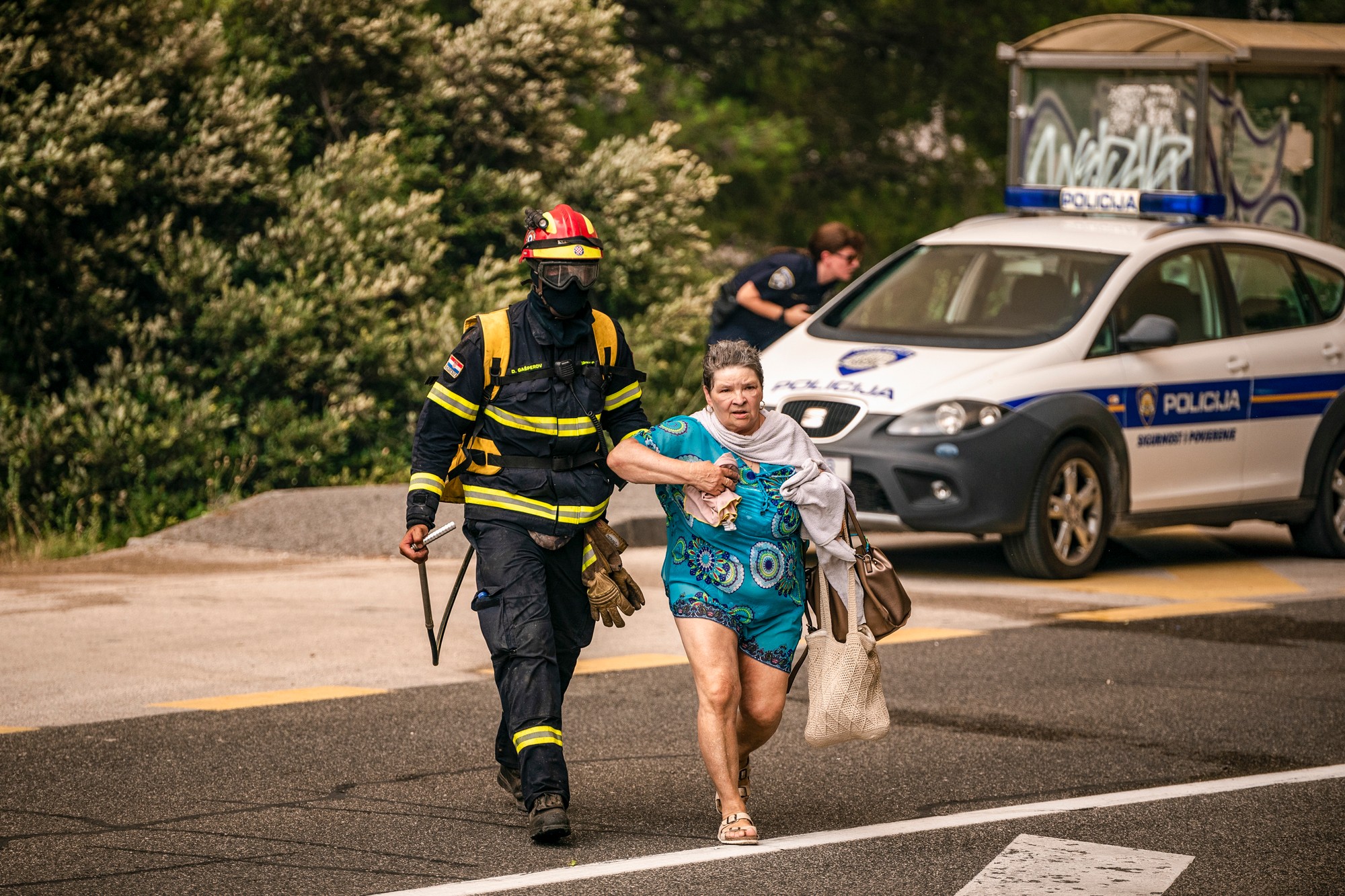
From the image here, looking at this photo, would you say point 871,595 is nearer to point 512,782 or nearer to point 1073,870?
point 1073,870

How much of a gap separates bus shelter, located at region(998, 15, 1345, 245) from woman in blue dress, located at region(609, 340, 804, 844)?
8.93 meters

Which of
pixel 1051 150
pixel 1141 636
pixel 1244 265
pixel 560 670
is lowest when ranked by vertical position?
pixel 1141 636

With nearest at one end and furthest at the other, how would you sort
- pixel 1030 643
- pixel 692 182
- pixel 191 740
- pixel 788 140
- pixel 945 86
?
1. pixel 191 740
2. pixel 1030 643
3. pixel 692 182
4. pixel 788 140
5. pixel 945 86

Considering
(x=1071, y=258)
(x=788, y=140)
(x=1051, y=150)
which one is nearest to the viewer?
(x=1071, y=258)

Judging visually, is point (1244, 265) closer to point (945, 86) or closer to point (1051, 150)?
point (1051, 150)

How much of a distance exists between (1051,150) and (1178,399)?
13.5ft

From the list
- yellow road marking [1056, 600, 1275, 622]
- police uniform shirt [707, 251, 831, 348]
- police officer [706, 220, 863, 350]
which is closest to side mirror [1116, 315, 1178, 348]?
yellow road marking [1056, 600, 1275, 622]

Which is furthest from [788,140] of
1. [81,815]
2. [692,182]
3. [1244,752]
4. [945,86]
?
[81,815]

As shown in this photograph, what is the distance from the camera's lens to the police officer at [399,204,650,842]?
555 cm

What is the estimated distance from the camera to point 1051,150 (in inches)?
562

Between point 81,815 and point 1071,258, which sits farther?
point 1071,258

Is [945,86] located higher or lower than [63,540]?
higher

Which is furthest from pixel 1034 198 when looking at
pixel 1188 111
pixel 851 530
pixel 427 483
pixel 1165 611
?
pixel 427 483

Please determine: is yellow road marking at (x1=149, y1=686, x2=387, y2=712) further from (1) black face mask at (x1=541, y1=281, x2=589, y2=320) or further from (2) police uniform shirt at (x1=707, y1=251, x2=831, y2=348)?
(2) police uniform shirt at (x1=707, y1=251, x2=831, y2=348)
